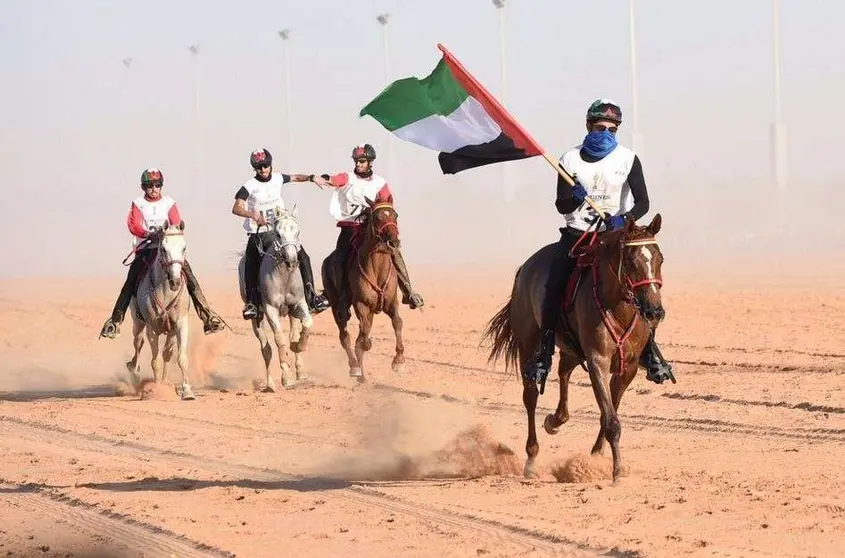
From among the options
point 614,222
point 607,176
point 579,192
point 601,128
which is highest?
point 601,128

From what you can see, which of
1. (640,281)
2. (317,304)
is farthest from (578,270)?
(317,304)

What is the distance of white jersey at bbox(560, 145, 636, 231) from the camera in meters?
12.9

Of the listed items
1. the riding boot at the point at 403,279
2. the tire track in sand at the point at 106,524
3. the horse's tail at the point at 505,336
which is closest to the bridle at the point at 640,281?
the horse's tail at the point at 505,336

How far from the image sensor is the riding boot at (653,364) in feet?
41.7

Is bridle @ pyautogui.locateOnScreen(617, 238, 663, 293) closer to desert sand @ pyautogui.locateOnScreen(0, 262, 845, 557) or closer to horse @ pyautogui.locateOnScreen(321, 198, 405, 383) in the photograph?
desert sand @ pyautogui.locateOnScreen(0, 262, 845, 557)

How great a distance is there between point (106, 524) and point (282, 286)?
952 cm

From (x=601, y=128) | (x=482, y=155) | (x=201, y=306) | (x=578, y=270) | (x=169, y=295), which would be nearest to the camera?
(x=578, y=270)

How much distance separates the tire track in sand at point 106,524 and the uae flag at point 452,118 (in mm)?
3884

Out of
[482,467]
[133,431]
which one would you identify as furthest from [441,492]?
[133,431]

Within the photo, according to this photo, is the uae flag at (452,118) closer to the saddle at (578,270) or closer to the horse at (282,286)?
the saddle at (578,270)

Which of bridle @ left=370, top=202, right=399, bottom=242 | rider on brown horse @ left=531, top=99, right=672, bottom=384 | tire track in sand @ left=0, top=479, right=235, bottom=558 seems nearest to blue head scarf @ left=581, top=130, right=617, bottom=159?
rider on brown horse @ left=531, top=99, right=672, bottom=384

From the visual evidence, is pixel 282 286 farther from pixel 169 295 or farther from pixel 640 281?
pixel 640 281

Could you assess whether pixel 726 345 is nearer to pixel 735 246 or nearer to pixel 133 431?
pixel 133 431

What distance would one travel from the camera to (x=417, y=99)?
45.6ft
